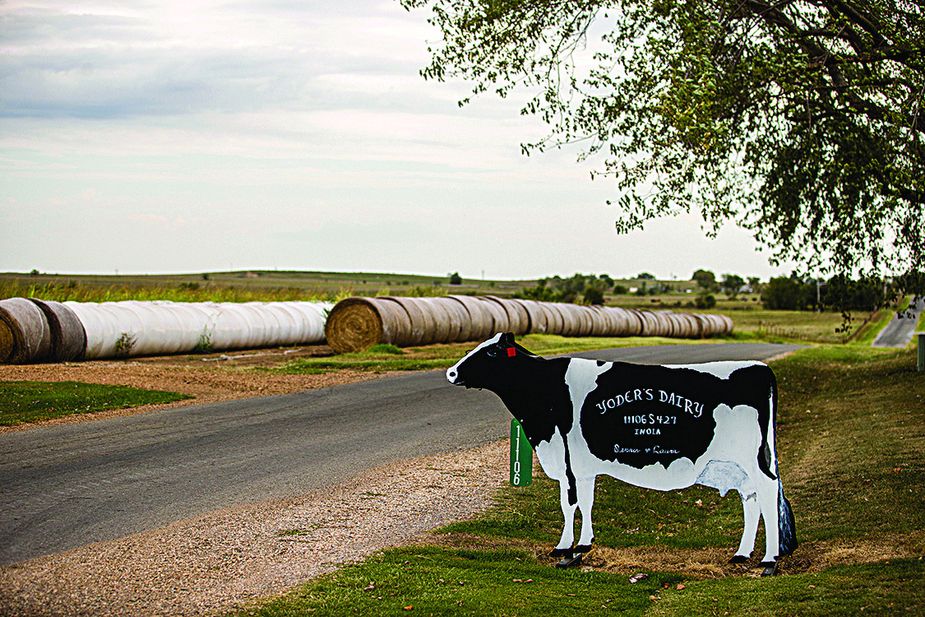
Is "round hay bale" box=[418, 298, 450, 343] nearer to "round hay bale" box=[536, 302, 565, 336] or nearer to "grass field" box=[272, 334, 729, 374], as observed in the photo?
"grass field" box=[272, 334, 729, 374]

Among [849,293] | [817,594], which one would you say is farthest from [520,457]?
[849,293]

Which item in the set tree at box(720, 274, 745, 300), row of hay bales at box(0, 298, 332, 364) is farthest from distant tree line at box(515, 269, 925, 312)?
row of hay bales at box(0, 298, 332, 364)

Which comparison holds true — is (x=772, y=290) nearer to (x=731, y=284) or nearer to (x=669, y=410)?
(x=731, y=284)

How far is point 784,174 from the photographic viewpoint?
18094mm

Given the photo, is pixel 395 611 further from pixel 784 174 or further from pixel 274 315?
pixel 274 315

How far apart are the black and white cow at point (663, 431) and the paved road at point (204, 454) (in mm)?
3822

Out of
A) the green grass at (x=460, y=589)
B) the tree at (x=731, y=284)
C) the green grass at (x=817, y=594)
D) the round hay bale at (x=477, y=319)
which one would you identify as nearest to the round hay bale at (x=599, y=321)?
the round hay bale at (x=477, y=319)

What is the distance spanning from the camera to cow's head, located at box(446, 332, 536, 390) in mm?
8797

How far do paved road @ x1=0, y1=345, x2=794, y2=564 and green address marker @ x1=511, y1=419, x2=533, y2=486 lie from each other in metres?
3.21

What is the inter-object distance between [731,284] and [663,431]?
121 m

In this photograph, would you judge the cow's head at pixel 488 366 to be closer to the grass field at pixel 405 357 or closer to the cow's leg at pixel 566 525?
the cow's leg at pixel 566 525

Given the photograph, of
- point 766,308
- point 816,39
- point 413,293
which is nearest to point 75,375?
point 816,39

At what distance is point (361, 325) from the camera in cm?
3231

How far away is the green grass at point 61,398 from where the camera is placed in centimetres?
1662
